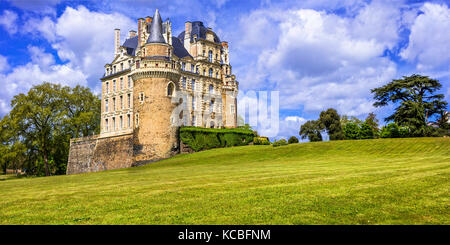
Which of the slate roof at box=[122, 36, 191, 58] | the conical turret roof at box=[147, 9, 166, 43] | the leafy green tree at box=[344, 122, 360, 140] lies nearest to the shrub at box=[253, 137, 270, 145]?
the leafy green tree at box=[344, 122, 360, 140]

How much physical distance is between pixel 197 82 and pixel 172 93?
11.3 m

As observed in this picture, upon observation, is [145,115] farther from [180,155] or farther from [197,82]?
[197,82]

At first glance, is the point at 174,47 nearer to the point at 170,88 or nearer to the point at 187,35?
the point at 187,35

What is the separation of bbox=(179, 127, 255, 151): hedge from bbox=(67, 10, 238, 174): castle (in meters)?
1.79

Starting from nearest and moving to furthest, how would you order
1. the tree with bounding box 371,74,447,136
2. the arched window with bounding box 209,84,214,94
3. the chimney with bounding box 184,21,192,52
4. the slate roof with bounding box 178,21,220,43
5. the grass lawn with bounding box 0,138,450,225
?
the grass lawn with bounding box 0,138,450,225 < the tree with bounding box 371,74,447,136 < the arched window with bounding box 209,84,214,94 < the slate roof with bounding box 178,21,220,43 < the chimney with bounding box 184,21,192,52

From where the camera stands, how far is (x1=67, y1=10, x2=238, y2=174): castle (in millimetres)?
45344

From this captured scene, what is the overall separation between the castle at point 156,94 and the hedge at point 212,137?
179 cm

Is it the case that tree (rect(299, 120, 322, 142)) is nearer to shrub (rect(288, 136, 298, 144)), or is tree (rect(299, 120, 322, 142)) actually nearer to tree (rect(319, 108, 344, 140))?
tree (rect(319, 108, 344, 140))

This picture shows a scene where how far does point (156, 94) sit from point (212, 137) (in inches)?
471

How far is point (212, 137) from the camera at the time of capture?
53.2 meters

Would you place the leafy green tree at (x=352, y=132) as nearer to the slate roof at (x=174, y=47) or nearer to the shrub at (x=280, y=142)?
the shrub at (x=280, y=142)
